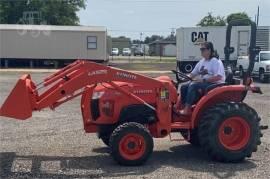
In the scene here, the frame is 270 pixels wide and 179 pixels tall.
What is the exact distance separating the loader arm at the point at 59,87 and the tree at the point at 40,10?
67.5 metres

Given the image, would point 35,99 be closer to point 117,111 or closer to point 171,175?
point 117,111

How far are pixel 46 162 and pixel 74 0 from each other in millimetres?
76976

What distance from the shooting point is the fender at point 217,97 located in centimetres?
873

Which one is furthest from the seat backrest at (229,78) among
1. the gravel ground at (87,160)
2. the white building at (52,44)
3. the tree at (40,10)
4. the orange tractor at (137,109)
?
the tree at (40,10)

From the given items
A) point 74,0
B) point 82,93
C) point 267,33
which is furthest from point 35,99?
point 74,0

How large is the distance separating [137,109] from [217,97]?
1321 mm

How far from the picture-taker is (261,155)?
30.4 ft

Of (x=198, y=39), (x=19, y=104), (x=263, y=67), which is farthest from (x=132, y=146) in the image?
(x=198, y=39)

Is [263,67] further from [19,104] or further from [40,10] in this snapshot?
[40,10]

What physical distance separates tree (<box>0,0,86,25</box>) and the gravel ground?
6552cm

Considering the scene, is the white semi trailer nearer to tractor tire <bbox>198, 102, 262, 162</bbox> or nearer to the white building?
the white building

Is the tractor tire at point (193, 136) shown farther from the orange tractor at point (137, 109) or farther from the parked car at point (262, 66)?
the parked car at point (262, 66)

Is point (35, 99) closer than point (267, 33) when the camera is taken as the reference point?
Yes

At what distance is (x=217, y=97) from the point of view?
891cm
